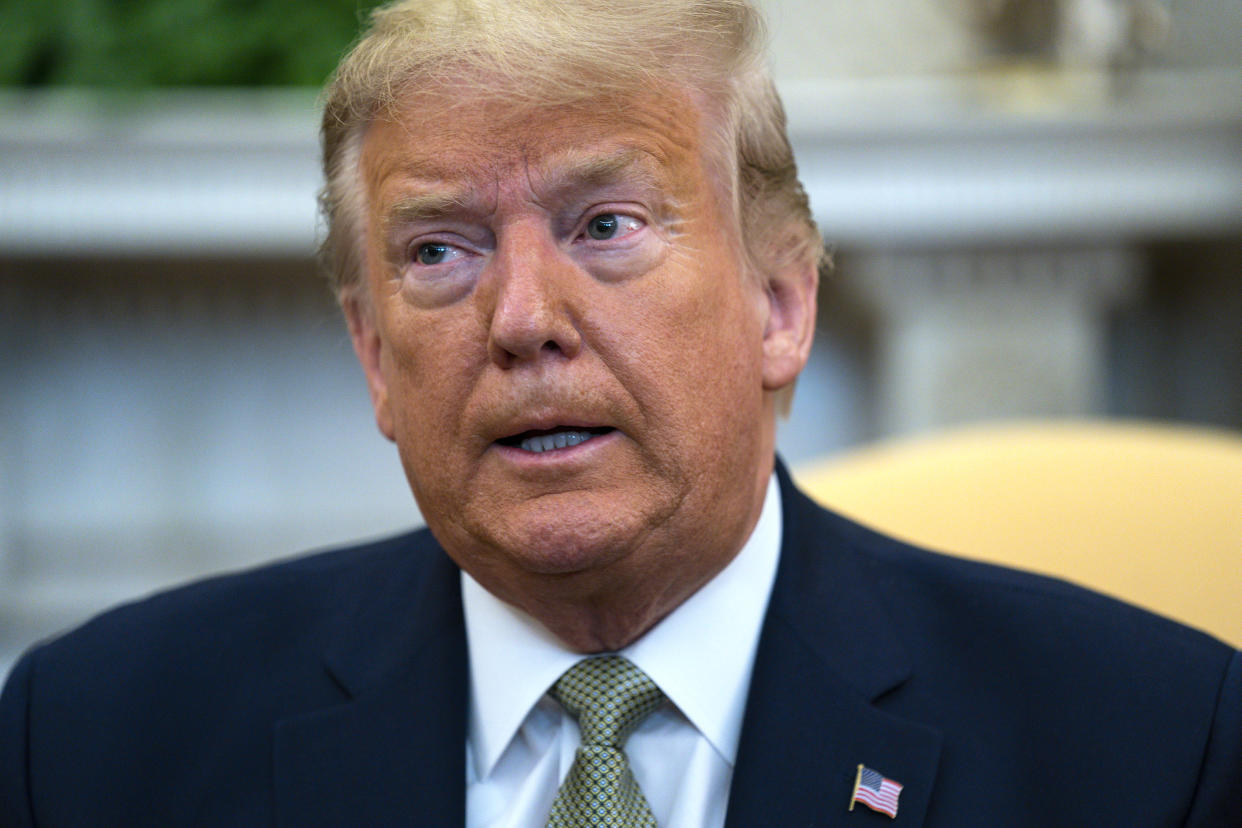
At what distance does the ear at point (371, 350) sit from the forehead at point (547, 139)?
0.90 feet

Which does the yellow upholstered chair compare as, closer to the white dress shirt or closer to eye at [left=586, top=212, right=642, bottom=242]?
the white dress shirt

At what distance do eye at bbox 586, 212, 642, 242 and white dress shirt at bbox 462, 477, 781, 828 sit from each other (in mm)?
456

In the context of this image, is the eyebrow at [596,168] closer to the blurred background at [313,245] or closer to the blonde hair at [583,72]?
the blonde hair at [583,72]

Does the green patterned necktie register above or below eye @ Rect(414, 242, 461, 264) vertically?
below

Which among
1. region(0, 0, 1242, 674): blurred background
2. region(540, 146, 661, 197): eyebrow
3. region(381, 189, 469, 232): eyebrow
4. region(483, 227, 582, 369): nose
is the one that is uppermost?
region(540, 146, 661, 197): eyebrow

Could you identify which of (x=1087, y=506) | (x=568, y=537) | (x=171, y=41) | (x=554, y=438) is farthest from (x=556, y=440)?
(x=171, y=41)

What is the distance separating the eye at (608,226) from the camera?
1.52 m

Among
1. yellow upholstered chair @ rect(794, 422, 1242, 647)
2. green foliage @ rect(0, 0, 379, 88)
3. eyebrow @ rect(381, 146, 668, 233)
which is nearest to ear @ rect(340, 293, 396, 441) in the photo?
eyebrow @ rect(381, 146, 668, 233)

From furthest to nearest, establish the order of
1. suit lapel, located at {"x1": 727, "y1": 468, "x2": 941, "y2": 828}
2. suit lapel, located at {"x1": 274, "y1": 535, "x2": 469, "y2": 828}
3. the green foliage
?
1. the green foliage
2. suit lapel, located at {"x1": 274, "y1": 535, "x2": 469, "y2": 828}
3. suit lapel, located at {"x1": 727, "y1": 468, "x2": 941, "y2": 828}

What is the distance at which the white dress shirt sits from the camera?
5.32 feet

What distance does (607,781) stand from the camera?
1.55 meters

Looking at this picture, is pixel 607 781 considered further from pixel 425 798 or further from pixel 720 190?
pixel 720 190

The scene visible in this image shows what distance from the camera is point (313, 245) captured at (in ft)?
12.1

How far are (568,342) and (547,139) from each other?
229 mm
